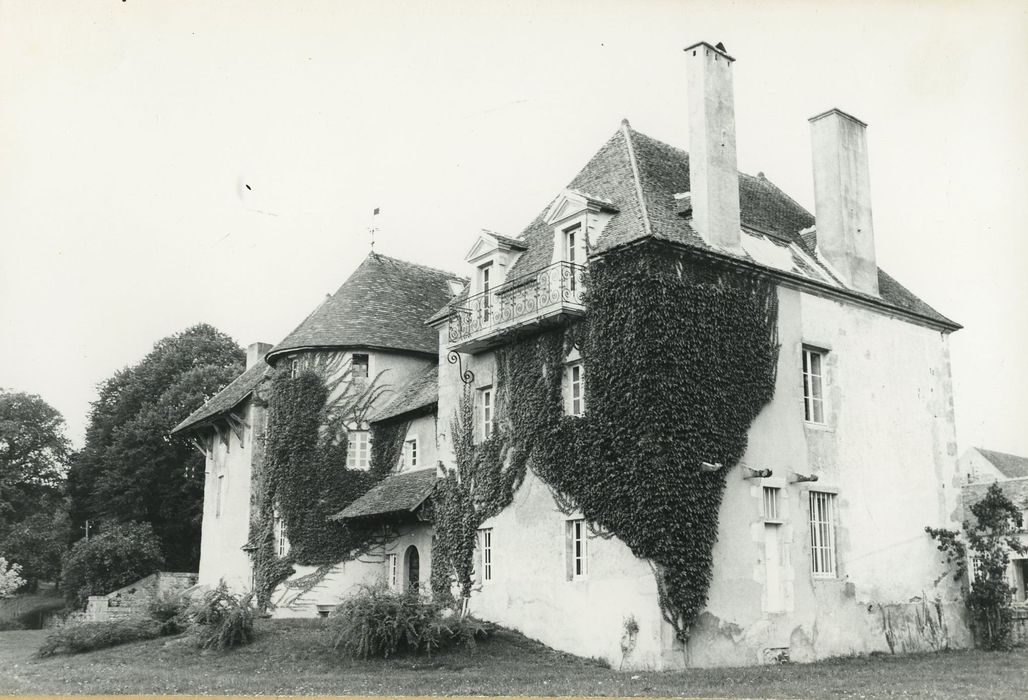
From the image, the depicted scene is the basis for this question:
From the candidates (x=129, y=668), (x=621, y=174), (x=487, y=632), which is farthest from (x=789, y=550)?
(x=129, y=668)

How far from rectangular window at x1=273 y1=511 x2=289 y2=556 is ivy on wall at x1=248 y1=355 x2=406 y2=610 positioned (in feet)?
0.30

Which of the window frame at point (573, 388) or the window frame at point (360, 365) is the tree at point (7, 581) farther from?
the window frame at point (573, 388)

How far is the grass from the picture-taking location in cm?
1653

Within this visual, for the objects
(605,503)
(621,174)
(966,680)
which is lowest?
(966,680)

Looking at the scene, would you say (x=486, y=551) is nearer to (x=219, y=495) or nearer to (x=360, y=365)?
(x=360, y=365)

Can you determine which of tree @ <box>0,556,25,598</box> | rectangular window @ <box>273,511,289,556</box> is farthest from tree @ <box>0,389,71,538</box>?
rectangular window @ <box>273,511,289,556</box>

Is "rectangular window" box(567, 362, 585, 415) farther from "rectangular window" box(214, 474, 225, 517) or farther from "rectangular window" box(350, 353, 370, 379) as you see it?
"rectangular window" box(214, 474, 225, 517)

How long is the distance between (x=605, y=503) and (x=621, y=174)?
7.61 m

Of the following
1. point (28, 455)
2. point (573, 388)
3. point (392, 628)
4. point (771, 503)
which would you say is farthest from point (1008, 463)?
point (28, 455)

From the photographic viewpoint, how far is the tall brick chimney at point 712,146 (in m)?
21.7

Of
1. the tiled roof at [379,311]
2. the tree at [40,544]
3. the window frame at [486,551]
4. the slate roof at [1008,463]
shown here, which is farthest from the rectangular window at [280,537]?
the slate roof at [1008,463]

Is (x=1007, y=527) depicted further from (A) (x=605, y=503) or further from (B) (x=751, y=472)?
(A) (x=605, y=503)

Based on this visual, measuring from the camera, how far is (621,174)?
23.3 m

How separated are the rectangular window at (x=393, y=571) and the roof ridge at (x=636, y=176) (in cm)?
1215
